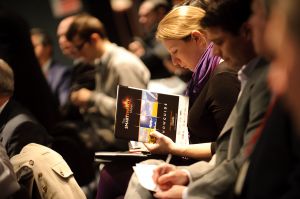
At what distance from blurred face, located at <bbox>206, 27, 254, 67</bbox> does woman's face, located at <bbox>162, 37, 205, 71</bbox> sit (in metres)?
0.64

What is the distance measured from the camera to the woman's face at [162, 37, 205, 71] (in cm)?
287

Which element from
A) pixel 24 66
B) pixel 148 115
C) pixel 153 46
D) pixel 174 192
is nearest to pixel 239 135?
pixel 174 192

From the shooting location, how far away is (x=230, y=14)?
2158 millimetres

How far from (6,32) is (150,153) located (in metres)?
1.78

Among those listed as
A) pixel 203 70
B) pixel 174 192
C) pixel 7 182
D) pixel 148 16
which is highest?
pixel 203 70

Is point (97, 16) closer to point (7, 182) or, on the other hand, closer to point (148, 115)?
point (148, 115)

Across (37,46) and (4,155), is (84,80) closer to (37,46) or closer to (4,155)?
(37,46)

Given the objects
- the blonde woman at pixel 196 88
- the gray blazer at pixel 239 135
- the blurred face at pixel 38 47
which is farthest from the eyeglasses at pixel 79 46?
the gray blazer at pixel 239 135

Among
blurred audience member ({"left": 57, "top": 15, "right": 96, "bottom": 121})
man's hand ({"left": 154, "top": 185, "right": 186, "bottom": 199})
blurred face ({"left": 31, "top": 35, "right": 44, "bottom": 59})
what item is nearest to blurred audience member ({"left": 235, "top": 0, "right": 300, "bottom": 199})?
man's hand ({"left": 154, "top": 185, "right": 186, "bottom": 199})

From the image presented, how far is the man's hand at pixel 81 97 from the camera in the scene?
4.54 metres

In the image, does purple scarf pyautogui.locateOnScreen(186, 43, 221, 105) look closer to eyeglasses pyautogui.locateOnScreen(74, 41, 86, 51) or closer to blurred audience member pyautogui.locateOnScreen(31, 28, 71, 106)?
eyeglasses pyautogui.locateOnScreen(74, 41, 86, 51)

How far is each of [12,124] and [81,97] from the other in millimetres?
1429

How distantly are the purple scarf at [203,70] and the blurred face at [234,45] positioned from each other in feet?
1.94

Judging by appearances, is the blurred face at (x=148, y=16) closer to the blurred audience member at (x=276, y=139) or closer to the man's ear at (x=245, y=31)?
the man's ear at (x=245, y=31)
